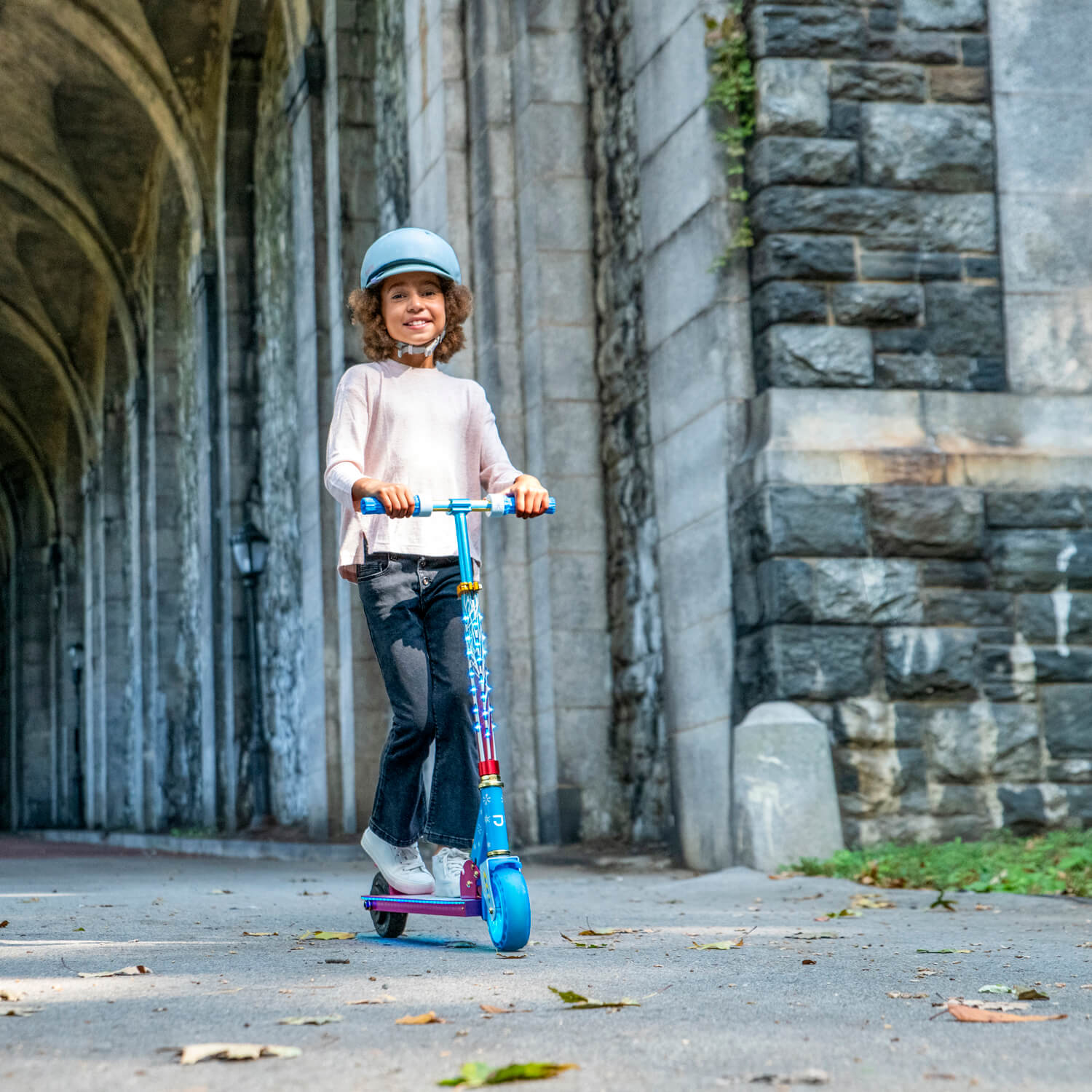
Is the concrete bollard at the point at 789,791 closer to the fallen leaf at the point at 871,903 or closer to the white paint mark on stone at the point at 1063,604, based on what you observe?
the fallen leaf at the point at 871,903

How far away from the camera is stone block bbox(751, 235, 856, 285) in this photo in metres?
7.21

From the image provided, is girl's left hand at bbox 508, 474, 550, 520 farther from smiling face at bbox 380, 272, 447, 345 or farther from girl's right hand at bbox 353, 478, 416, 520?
smiling face at bbox 380, 272, 447, 345

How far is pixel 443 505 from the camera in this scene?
4.03m

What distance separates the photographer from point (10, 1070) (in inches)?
95.7

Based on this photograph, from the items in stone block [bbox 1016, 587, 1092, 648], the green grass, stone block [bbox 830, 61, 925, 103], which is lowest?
the green grass

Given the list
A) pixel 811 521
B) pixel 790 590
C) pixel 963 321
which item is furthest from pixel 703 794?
pixel 963 321

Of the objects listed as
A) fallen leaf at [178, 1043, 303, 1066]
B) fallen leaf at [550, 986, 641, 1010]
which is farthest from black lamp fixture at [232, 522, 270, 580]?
fallen leaf at [178, 1043, 303, 1066]

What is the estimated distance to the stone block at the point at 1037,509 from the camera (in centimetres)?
707

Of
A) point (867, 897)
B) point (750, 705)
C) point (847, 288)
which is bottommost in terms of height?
point (867, 897)

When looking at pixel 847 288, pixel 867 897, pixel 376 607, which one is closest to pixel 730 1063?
pixel 376 607

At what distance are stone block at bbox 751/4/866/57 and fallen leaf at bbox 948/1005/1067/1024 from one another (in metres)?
5.20

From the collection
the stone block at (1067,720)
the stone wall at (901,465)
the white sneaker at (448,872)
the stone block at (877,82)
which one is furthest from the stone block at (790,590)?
the white sneaker at (448,872)

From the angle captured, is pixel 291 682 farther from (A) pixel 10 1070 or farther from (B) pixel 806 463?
(A) pixel 10 1070

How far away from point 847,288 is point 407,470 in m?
3.35
